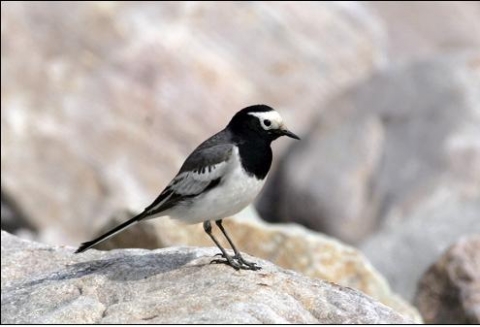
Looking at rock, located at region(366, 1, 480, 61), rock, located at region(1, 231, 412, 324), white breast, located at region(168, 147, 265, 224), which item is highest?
rock, located at region(366, 1, 480, 61)

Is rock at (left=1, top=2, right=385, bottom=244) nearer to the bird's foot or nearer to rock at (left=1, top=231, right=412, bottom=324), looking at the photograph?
rock at (left=1, top=231, right=412, bottom=324)

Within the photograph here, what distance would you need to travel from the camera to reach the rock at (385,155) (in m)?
16.3

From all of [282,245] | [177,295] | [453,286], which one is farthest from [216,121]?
[177,295]


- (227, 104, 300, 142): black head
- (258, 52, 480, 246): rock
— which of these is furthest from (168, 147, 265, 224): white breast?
(258, 52, 480, 246): rock

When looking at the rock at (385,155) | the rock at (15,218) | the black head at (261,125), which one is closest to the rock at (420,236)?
the rock at (385,155)

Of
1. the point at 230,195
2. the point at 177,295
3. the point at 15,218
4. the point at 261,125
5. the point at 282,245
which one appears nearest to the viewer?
the point at 177,295

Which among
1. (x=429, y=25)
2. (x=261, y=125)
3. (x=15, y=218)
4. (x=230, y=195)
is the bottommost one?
(x=15, y=218)

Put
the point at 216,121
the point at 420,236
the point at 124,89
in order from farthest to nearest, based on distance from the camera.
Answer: the point at 216,121
the point at 124,89
the point at 420,236

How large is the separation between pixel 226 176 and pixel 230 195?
16 cm

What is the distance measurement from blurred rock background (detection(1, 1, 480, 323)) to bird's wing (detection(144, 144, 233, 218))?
20.0 ft

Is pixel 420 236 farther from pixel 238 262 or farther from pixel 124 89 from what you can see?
pixel 238 262

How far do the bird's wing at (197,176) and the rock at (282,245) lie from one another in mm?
2689

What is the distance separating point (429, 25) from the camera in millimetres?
23266

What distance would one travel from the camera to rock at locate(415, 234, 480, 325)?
12430 mm
